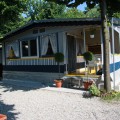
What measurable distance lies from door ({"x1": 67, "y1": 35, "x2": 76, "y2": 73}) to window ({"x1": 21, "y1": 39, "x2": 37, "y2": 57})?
208 cm

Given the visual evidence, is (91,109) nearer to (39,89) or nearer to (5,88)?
(39,89)

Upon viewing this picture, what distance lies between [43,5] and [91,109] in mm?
32529

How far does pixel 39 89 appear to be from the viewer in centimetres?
1231

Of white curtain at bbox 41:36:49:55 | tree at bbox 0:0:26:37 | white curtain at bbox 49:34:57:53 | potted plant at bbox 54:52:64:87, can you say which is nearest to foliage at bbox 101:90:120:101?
potted plant at bbox 54:52:64:87

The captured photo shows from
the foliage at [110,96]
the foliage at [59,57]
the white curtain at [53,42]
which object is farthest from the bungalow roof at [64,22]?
the foliage at [110,96]

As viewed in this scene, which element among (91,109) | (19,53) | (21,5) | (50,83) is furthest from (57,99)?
(21,5)

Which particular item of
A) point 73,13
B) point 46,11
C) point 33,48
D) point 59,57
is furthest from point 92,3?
point 73,13

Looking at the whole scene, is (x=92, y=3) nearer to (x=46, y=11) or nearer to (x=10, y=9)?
(x=10, y=9)

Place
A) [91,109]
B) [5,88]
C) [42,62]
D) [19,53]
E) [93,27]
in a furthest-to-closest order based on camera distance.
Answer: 1. [19,53]
2. [42,62]
3. [5,88]
4. [93,27]
5. [91,109]

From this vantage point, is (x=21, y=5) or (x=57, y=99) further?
(x=21, y=5)

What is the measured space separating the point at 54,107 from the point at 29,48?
265 inches

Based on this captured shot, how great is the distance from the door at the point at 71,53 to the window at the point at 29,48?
81.7 inches

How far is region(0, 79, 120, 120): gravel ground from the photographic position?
7750 mm

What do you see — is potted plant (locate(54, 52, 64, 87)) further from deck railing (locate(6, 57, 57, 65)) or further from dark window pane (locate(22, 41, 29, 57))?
dark window pane (locate(22, 41, 29, 57))
